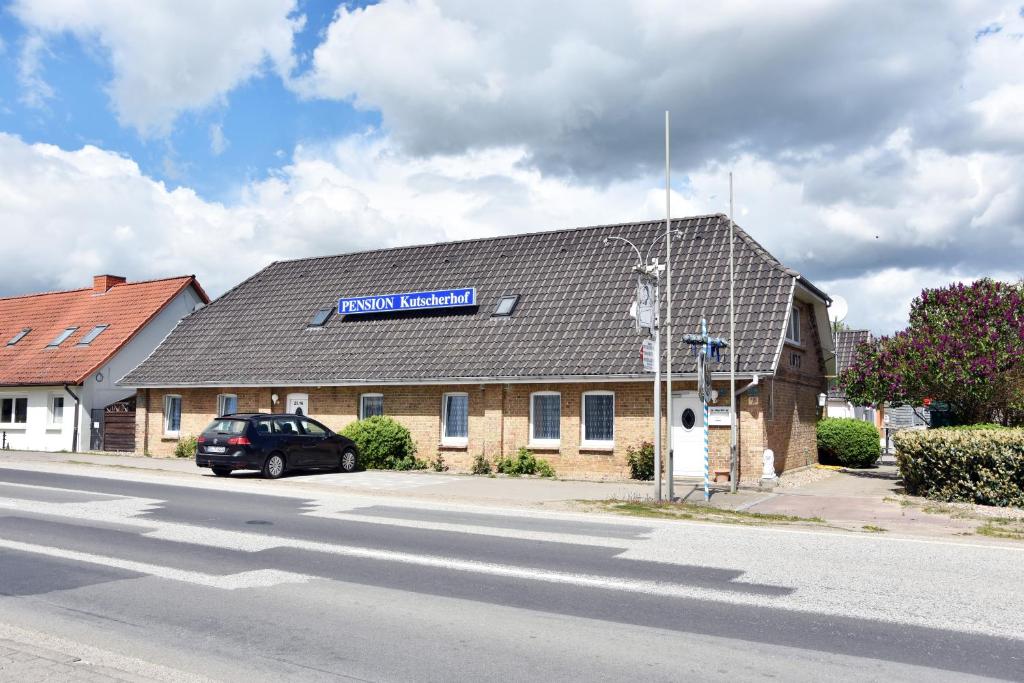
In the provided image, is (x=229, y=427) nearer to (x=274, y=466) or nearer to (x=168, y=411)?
(x=274, y=466)

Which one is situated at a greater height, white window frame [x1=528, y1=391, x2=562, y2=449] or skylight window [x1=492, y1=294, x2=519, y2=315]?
skylight window [x1=492, y1=294, x2=519, y2=315]

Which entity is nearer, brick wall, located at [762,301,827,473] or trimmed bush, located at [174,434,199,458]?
brick wall, located at [762,301,827,473]

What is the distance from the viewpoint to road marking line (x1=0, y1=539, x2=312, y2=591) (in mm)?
8828

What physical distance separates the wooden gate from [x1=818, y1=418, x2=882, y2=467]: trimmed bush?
23.9 meters

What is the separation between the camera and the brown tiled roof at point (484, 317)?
22.5 metres

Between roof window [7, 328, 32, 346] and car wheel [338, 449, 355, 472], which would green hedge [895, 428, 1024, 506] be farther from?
roof window [7, 328, 32, 346]

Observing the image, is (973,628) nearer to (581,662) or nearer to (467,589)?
(581,662)

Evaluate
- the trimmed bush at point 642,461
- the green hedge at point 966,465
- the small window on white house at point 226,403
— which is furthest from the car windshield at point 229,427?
the green hedge at point 966,465

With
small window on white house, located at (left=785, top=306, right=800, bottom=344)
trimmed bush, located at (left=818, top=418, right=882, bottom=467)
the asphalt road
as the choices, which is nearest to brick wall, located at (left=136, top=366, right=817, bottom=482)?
trimmed bush, located at (left=818, top=418, right=882, bottom=467)

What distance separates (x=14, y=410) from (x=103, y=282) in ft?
23.7

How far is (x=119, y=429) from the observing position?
32.3 m

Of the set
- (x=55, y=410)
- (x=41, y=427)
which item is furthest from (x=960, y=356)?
(x=41, y=427)

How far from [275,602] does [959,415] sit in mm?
19570

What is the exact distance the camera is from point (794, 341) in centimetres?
2438
